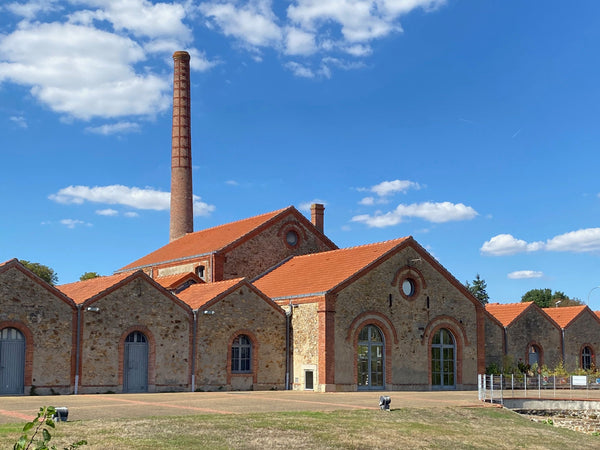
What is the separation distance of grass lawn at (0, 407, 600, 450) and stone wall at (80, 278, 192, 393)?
36.4ft

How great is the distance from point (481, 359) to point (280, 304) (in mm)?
10490

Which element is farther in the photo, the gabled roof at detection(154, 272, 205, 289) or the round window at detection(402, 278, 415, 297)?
the gabled roof at detection(154, 272, 205, 289)

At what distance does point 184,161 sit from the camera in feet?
174

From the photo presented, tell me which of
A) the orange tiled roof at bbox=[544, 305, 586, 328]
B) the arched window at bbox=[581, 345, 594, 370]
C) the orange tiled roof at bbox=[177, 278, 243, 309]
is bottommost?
the arched window at bbox=[581, 345, 594, 370]

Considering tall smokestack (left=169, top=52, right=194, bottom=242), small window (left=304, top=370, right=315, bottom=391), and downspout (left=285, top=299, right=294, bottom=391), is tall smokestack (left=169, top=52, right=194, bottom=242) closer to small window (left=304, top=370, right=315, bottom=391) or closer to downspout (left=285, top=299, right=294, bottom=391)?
downspout (left=285, top=299, right=294, bottom=391)

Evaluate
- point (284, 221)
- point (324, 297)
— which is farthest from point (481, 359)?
point (284, 221)

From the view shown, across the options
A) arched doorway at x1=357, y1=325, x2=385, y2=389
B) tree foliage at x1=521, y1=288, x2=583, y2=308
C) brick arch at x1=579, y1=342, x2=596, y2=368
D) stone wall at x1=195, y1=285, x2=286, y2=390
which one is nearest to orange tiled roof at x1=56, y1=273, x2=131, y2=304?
stone wall at x1=195, y1=285, x2=286, y2=390

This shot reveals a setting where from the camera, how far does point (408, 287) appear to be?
3578cm

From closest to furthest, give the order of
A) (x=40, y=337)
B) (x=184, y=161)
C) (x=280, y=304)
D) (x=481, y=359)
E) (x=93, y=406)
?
(x=93, y=406)
(x=40, y=337)
(x=280, y=304)
(x=481, y=359)
(x=184, y=161)

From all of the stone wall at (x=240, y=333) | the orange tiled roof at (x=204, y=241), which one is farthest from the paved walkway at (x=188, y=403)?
the orange tiled roof at (x=204, y=241)

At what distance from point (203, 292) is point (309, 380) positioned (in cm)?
620

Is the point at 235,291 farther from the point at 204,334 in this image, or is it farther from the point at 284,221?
the point at 284,221

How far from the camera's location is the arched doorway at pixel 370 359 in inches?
1325

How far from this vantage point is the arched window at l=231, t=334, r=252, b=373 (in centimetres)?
3300
